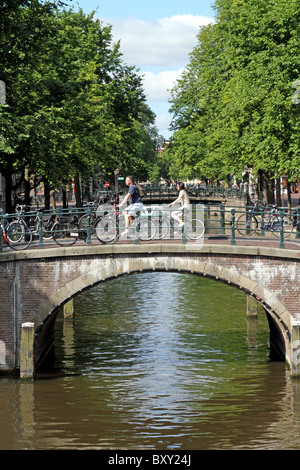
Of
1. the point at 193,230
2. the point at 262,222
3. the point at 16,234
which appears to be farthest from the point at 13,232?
the point at 262,222

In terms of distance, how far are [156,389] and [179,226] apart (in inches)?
164

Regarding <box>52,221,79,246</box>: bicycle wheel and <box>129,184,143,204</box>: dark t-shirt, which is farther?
<box>52,221,79,246</box>: bicycle wheel

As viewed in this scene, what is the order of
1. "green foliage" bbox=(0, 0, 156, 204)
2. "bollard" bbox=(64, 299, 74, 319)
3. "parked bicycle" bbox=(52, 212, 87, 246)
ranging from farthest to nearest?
"bollard" bbox=(64, 299, 74, 319), "green foliage" bbox=(0, 0, 156, 204), "parked bicycle" bbox=(52, 212, 87, 246)

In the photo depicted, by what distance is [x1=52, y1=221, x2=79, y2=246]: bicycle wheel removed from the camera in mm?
20078

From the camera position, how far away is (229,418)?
657 inches

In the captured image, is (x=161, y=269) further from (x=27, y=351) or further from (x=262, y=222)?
(x=27, y=351)

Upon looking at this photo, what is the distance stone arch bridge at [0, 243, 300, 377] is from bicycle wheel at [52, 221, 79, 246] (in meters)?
0.75

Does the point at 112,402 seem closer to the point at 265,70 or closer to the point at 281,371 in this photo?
the point at 281,371

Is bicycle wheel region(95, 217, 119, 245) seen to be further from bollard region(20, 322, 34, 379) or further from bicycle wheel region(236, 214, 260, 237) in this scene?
bicycle wheel region(236, 214, 260, 237)

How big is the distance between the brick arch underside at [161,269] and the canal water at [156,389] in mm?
1565

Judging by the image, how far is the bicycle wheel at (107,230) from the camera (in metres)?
19.8

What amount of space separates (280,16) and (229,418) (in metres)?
15.9

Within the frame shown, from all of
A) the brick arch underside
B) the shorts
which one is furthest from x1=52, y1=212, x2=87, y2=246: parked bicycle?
the shorts
